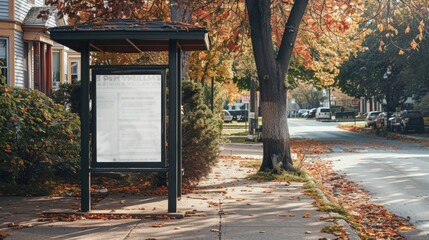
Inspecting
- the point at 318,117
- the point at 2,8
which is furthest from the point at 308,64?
the point at 318,117

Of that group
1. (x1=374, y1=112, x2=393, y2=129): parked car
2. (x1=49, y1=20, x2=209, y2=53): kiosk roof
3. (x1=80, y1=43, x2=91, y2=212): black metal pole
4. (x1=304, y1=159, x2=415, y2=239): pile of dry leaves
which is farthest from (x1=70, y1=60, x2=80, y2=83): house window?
(x1=374, y1=112, x2=393, y2=129): parked car

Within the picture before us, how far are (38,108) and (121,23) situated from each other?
3.41 meters

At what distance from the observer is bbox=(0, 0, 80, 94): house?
2258 centimetres

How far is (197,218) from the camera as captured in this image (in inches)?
402

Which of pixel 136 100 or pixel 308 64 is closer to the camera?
pixel 136 100

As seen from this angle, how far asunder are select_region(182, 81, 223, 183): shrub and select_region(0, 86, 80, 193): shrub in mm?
2217

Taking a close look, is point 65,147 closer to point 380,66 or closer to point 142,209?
point 142,209

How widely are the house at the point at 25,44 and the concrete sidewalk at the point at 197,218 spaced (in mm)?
10299

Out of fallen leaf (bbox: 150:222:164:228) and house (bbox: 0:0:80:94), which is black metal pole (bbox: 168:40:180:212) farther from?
house (bbox: 0:0:80:94)

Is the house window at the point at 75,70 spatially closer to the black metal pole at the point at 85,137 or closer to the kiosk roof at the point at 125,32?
the kiosk roof at the point at 125,32

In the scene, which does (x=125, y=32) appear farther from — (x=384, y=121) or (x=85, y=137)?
(x=384, y=121)

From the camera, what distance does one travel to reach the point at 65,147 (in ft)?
43.1

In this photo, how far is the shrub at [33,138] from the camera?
488 inches

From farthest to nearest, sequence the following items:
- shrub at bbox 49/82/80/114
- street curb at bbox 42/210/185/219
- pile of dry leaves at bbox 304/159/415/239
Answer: shrub at bbox 49/82/80/114 → street curb at bbox 42/210/185/219 → pile of dry leaves at bbox 304/159/415/239
